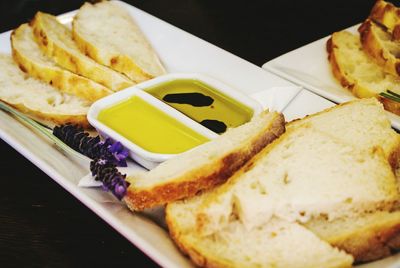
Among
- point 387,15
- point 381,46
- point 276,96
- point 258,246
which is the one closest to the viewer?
point 258,246

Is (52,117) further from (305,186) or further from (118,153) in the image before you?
(305,186)

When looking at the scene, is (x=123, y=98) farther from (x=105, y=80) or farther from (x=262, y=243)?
(x=262, y=243)

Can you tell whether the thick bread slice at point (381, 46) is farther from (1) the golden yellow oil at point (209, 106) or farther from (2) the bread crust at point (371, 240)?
(2) the bread crust at point (371, 240)

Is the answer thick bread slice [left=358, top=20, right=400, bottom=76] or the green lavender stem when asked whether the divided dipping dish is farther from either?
thick bread slice [left=358, top=20, right=400, bottom=76]

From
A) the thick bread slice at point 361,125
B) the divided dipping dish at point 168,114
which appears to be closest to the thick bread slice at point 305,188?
the thick bread slice at point 361,125

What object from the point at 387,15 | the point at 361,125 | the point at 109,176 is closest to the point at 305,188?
the point at 361,125

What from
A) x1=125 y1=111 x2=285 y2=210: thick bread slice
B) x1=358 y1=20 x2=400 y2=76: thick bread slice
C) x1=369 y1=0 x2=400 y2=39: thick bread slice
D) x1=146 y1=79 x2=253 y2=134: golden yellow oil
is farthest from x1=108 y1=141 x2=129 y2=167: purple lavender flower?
x1=369 y1=0 x2=400 y2=39: thick bread slice
